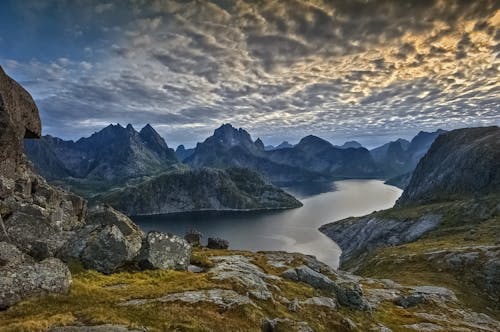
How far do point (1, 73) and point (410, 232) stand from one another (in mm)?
168284

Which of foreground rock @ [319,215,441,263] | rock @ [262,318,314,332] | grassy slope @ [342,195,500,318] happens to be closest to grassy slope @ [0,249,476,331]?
rock @ [262,318,314,332]

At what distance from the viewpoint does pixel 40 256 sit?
31.4 meters

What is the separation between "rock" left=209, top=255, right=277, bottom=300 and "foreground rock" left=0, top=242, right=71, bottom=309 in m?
15.1

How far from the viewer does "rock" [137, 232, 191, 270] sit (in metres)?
35.4

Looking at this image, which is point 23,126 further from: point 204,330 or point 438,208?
point 438,208

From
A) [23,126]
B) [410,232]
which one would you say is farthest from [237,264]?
[410,232]

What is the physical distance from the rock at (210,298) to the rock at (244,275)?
2.78 metres

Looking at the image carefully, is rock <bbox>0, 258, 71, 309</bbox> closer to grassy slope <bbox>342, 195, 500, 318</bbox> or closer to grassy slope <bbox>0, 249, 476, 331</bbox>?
grassy slope <bbox>0, 249, 476, 331</bbox>

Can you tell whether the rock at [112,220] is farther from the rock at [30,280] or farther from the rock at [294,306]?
the rock at [294,306]

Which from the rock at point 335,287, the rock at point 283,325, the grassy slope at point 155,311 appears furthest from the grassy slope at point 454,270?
the rock at point 283,325

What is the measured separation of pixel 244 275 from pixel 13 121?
142 ft

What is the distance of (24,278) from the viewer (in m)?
23.9

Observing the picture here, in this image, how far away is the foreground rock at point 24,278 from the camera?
2267 cm

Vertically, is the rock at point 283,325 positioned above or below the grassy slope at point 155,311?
below
